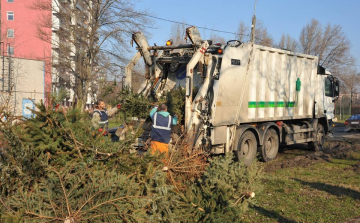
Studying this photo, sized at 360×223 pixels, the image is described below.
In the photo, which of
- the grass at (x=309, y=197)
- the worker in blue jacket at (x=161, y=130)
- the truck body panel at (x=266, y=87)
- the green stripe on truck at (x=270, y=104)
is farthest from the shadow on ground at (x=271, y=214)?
the green stripe on truck at (x=270, y=104)

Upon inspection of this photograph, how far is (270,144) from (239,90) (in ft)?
8.47

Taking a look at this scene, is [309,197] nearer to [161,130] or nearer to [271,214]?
[271,214]

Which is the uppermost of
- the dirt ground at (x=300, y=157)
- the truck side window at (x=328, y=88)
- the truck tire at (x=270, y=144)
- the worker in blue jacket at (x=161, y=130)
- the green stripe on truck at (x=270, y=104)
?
the truck side window at (x=328, y=88)

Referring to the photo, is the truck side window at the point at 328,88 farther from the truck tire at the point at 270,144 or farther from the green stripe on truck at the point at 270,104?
the truck tire at the point at 270,144

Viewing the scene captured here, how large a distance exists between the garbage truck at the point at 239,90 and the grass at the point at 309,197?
144 centimetres

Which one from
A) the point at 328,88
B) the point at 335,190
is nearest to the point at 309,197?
the point at 335,190

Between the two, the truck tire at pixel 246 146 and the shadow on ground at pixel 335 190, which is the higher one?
the truck tire at pixel 246 146

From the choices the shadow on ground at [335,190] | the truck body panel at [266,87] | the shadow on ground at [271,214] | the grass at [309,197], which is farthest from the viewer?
the truck body panel at [266,87]

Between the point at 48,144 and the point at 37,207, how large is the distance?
2.56 ft

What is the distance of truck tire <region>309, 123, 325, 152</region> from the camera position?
11.5 m

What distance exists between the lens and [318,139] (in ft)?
38.2

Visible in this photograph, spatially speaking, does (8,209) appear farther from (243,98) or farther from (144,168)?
(243,98)

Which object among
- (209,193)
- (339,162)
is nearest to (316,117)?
(339,162)

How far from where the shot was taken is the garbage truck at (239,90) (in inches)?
284
